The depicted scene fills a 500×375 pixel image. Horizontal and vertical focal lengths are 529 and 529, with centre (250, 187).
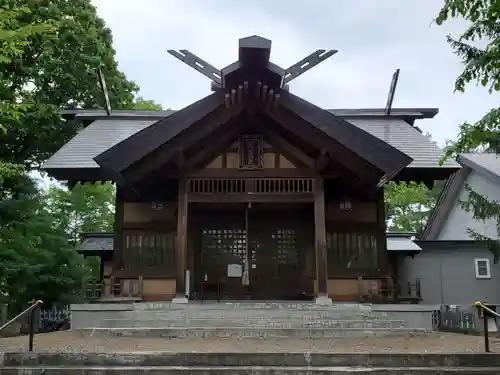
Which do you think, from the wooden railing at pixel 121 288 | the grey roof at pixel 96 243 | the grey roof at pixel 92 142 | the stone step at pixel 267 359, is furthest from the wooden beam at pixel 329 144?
the grey roof at pixel 96 243

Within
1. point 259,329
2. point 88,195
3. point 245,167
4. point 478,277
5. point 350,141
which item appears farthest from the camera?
point 88,195

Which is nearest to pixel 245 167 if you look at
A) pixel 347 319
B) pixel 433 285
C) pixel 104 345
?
pixel 347 319

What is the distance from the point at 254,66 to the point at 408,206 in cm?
2945

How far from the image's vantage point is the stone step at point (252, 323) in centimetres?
965

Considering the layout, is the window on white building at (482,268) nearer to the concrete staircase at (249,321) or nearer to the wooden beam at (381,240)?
the wooden beam at (381,240)

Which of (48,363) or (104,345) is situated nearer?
(48,363)

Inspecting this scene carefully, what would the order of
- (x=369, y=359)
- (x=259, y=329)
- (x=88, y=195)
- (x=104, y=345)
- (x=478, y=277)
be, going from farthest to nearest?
(x=88, y=195)
(x=478, y=277)
(x=259, y=329)
(x=104, y=345)
(x=369, y=359)

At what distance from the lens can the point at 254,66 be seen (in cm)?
1166

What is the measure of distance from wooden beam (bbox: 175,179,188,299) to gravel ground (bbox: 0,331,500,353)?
3.00m

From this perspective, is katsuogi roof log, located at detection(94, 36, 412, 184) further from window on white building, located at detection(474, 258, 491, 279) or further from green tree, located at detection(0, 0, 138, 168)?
window on white building, located at detection(474, 258, 491, 279)

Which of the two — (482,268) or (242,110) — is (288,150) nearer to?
(242,110)

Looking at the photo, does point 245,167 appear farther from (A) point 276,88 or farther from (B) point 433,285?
(B) point 433,285

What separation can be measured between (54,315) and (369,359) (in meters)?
15.1

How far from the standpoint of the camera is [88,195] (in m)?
28.7
